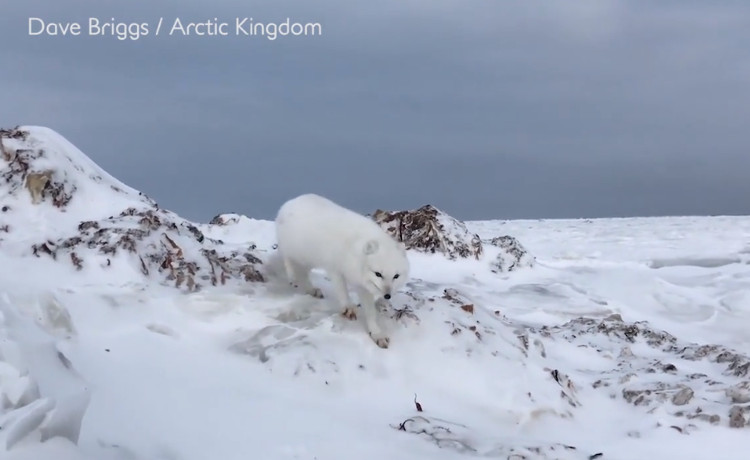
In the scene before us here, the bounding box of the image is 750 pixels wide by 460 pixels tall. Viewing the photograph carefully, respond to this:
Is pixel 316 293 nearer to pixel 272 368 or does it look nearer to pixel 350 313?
pixel 350 313

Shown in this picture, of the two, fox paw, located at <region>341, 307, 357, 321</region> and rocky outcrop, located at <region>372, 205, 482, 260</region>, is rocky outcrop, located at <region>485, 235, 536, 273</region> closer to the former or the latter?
rocky outcrop, located at <region>372, 205, 482, 260</region>

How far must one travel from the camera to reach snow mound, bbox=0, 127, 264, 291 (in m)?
6.38

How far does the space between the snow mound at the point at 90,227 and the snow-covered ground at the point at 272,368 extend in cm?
3

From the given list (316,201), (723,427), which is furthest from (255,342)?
(723,427)

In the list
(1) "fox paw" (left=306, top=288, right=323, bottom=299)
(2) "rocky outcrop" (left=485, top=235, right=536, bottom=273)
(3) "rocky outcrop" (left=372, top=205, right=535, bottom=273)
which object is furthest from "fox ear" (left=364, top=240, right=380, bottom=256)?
(2) "rocky outcrop" (left=485, top=235, right=536, bottom=273)

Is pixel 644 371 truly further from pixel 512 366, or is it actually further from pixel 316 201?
pixel 316 201

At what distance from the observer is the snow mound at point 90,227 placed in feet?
20.9

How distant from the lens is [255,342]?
207 inches

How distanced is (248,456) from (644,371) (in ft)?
13.3

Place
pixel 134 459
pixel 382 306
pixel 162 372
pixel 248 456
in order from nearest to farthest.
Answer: pixel 134 459
pixel 248 456
pixel 162 372
pixel 382 306

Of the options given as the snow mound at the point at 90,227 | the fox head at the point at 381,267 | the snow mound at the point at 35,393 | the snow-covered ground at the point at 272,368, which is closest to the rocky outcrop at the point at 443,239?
the snow-covered ground at the point at 272,368

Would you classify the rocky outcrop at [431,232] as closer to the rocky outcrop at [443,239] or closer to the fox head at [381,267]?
the rocky outcrop at [443,239]

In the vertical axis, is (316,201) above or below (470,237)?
above

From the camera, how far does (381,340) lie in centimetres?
534
